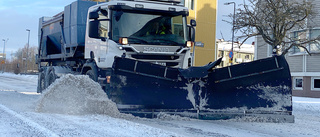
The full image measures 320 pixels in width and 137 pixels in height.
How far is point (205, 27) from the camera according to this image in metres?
41.4

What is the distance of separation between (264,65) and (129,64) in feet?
8.89

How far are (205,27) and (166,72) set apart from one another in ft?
110

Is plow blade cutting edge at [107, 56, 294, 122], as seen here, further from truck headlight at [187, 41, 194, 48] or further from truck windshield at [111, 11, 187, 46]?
truck headlight at [187, 41, 194, 48]

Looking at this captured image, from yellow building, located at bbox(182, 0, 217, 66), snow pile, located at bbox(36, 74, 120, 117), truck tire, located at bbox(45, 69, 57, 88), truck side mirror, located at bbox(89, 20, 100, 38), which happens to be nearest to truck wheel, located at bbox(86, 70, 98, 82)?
snow pile, located at bbox(36, 74, 120, 117)

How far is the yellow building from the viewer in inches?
1602

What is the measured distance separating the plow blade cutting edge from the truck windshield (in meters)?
1.20

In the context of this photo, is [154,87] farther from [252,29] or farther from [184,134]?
[252,29]

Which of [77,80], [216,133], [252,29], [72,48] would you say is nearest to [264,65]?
[216,133]

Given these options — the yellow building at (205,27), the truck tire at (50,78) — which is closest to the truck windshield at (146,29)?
the truck tire at (50,78)

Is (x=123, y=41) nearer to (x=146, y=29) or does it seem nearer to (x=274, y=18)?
(x=146, y=29)

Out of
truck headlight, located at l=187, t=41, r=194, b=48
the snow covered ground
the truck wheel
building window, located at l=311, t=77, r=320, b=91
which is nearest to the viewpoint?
the snow covered ground

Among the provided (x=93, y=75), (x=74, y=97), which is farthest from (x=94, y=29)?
(x=74, y=97)

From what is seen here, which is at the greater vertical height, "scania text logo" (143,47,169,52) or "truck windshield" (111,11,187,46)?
"truck windshield" (111,11,187,46)

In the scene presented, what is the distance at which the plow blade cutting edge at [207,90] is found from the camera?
8383 mm
